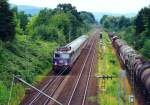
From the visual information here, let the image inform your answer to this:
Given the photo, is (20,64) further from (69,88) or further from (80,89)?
(80,89)

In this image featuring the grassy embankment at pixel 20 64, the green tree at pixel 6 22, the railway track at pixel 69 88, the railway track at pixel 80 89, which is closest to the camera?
the grassy embankment at pixel 20 64

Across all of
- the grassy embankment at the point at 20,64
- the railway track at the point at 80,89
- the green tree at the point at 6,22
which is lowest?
the railway track at the point at 80,89

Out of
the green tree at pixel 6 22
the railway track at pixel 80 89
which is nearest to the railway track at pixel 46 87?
the railway track at pixel 80 89

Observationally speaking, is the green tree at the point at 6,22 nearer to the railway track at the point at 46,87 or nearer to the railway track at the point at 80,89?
the railway track at the point at 46,87

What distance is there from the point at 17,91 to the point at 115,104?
29.1ft

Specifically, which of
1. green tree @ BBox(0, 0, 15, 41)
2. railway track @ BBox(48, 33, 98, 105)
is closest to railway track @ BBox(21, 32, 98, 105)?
railway track @ BBox(48, 33, 98, 105)

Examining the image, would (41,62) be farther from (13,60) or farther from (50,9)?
(50,9)

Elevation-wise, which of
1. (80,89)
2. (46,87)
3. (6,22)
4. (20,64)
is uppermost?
(6,22)

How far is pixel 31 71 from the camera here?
152ft

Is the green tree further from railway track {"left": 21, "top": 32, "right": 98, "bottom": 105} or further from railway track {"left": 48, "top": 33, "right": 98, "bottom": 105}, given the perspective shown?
railway track {"left": 48, "top": 33, "right": 98, "bottom": 105}

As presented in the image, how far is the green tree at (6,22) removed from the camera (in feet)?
154

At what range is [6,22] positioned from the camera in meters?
47.7

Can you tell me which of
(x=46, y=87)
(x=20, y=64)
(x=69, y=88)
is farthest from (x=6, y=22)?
(x=69, y=88)

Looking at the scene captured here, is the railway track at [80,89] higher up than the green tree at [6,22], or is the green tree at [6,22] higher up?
the green tree at [6,22]
